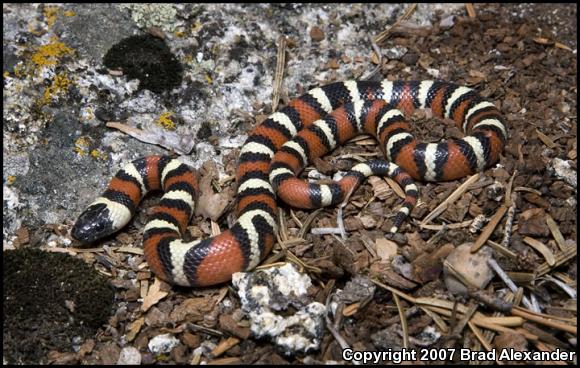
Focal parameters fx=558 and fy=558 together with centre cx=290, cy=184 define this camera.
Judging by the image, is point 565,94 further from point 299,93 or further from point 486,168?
point 299,93

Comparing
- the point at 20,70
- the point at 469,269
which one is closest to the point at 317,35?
the point at 20,70

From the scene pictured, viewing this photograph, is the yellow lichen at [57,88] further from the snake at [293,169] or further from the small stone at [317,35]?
the small stone at [317,35]

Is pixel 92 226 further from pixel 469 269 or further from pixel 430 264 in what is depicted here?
pixel 469 269

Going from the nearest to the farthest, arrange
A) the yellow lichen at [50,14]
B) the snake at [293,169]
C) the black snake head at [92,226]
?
the snake at [293,169], the black snake head at [92,226], the yellow lichen at [50,14]

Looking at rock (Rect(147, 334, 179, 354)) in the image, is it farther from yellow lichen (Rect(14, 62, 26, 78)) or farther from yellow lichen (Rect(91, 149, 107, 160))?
yellow lichen (Rect(14, 62, 26, 78))

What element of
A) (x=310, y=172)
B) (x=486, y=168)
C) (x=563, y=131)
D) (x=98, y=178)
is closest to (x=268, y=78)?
(x=310, y=172)

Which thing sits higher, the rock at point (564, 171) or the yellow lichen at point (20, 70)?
the yellow lichen at point (20, 70)

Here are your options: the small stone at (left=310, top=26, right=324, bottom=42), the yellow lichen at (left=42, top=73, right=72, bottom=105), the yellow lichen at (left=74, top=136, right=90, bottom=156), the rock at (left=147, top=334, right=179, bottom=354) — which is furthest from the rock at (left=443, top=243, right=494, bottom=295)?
the yellow lichen at (left=42, top=73, right=72, bottom=105)

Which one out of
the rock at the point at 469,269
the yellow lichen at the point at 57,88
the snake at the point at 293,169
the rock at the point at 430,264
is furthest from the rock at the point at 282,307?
the yellow lichen at the point at 57,88
